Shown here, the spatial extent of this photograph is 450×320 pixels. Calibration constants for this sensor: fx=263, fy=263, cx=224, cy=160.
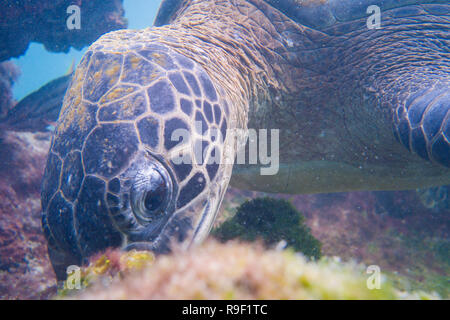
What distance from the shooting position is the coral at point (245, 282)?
795mm

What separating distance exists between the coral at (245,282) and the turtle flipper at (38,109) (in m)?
6.51

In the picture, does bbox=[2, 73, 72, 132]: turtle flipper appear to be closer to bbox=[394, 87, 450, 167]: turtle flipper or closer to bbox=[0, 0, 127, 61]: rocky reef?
bbox=[0, 0, 127, 61]: rocky reef

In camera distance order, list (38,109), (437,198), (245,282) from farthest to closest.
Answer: (38,109) → (437,198) → (245,282)

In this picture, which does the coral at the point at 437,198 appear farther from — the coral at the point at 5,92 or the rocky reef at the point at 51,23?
the coral at the point at 5,92

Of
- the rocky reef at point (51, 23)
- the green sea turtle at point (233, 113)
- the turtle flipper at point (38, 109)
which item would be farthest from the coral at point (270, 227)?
the rocky reef at point (51, 23)

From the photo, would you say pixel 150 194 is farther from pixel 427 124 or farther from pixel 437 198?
pixel 437 198

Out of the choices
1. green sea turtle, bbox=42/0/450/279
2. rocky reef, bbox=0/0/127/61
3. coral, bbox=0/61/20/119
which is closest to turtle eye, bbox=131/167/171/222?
green sea turtle, bbox=42/0/450/279

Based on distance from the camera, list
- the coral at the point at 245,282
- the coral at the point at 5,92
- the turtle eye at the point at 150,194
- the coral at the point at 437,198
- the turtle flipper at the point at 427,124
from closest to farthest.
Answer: the coral at the point at 245,282
the turtle eye at the point at 150,194
the turtle flipper at the point at 427,124
the coral at the point at 437,198
the coral at the point at 5,92

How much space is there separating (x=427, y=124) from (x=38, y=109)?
24.1 feet

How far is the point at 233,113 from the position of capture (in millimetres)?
2113

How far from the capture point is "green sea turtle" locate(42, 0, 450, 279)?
4.98 ft

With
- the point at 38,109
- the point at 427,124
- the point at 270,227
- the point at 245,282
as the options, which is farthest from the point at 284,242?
the point at 38,109

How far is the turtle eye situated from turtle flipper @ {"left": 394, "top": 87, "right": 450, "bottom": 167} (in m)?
2.08
